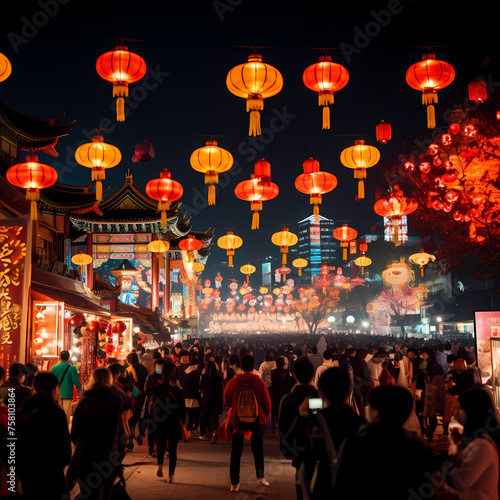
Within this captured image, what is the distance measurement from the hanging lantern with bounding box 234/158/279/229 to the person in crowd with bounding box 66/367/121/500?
9.49 meters

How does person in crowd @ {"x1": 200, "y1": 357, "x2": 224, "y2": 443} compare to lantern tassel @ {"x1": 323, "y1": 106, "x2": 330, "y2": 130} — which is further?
person in crowd @ {"x1": 200, "y1": 357, "x2": 224, "y2": 443}

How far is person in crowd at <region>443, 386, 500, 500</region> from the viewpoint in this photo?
→ 3471 millimetres

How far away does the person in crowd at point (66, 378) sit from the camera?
10.1 meters

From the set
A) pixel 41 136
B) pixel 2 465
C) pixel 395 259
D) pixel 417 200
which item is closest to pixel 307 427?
pixel 2 465

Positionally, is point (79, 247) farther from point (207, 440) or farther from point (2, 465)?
point (2, 465)

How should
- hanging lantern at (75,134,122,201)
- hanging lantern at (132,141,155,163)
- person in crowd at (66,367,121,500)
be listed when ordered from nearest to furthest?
person in crowd at (66,367,121,500)
hanging lantern at (75,134,122,201)
hanging lantern at (132,141,155,163)

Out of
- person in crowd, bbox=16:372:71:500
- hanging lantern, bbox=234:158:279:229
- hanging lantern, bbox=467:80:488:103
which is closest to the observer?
person in crowd, bbox=16:372:71:500

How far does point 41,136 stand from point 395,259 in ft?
138

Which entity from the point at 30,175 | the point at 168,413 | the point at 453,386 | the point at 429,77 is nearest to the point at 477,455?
the point at 168,413

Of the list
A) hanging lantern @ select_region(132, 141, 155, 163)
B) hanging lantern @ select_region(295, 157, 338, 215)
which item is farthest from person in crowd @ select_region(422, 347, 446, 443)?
hanging lantern @ select_region(132, 141, 155, 163)

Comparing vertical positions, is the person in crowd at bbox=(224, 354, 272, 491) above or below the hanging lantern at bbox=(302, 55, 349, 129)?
below

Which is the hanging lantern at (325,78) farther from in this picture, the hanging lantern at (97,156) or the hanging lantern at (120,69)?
the hanging lantern at (97,156)

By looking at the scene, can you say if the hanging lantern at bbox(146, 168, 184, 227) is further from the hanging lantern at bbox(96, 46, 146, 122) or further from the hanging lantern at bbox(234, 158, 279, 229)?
the hanging lantern at bbox(96, 46, 146, 122)

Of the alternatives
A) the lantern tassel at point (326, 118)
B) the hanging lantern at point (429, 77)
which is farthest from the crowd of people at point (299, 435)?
the hanging lantern at point (429, 77)
